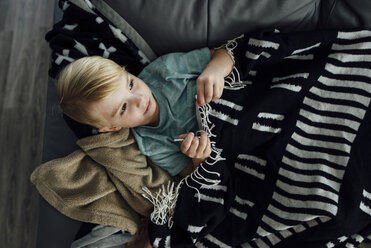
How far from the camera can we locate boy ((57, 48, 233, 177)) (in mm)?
833

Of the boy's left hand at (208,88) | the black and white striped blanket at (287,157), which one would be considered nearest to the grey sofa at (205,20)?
the black and white striped blanket at (287,157)

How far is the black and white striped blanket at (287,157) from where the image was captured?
2.73 feet

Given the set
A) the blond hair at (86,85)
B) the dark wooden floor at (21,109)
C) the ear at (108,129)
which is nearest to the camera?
the blond hair at (86,85)

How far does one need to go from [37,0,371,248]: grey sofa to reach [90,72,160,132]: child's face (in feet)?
0.64

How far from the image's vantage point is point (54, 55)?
101 cm

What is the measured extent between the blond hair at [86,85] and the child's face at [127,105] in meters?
0.02

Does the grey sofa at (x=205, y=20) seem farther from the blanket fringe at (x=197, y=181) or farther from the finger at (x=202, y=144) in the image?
the finger at (x=202, y=144)

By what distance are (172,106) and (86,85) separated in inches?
10.6

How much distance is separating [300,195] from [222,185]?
0.21 metres


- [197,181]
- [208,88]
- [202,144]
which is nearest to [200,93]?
[208,88]

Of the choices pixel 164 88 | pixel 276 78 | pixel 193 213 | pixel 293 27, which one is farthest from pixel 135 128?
pixel 293 27

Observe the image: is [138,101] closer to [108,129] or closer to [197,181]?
[108,129]

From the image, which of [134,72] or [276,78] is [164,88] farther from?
[276,78]

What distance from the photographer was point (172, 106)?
0.98 metres
